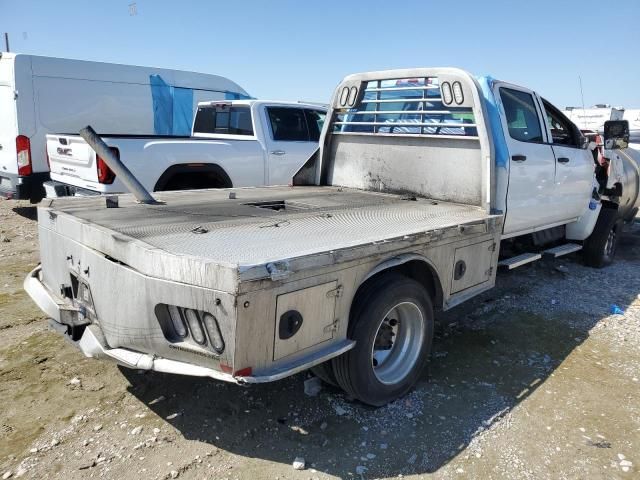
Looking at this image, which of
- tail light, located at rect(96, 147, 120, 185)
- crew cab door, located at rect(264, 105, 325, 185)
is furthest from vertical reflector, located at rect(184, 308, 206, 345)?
crew cab door, located at rect(264, 105, 325, 185)

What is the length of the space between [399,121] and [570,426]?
3.11 metres

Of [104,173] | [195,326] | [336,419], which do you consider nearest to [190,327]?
[195,326]

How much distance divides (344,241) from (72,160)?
513cm

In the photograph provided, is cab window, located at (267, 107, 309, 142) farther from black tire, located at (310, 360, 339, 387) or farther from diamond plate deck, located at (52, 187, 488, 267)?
black tire, located at (310, 360, 339, 387)

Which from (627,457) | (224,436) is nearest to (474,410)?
(627,457)

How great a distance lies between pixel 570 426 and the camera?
3232 mm

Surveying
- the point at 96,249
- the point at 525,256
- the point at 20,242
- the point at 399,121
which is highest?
the point at 399,121

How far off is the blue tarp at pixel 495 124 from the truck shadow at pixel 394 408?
5.18 ft

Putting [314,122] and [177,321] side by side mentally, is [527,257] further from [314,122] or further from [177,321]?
[314,122]

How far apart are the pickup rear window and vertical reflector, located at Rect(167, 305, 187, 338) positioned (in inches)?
229

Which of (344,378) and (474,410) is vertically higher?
(344,378)

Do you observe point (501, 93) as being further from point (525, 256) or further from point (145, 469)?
point (145, 469)

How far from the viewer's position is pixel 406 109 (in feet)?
16.9

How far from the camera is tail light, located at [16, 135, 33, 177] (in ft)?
26.5
